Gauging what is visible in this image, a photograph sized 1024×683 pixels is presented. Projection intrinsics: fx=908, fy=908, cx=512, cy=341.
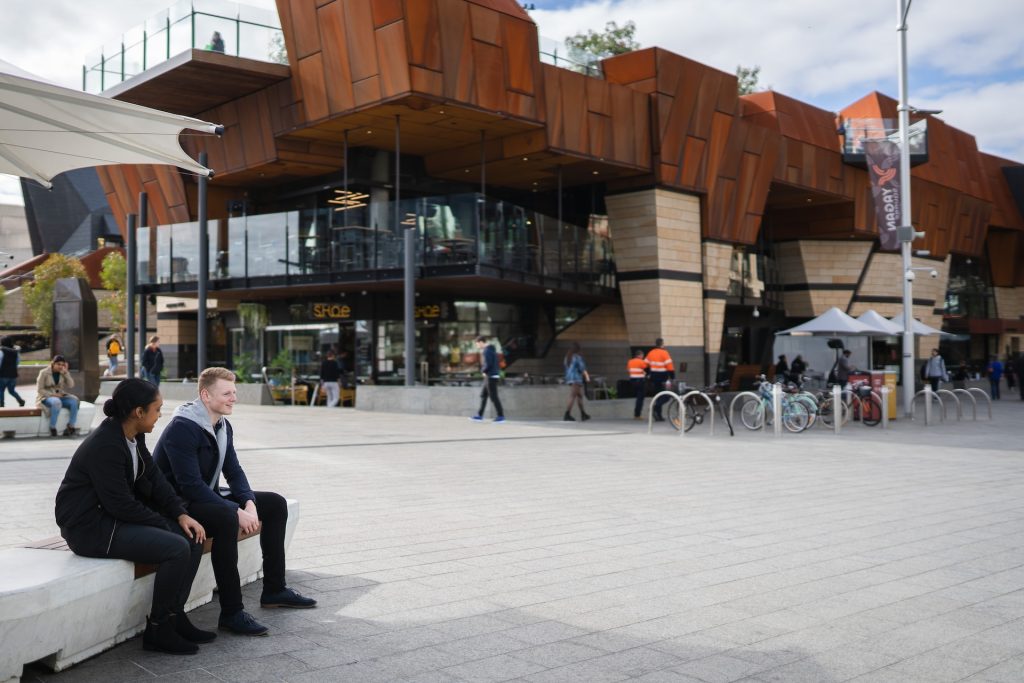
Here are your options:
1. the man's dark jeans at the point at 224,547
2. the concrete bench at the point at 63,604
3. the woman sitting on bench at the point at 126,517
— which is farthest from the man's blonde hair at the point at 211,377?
the concrete bench at the point at 63,604

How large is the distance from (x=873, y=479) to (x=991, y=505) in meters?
2.03

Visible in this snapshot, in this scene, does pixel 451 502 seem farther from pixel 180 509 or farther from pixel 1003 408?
pixel 1003 408

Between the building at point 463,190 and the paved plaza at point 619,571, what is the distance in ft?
36.5

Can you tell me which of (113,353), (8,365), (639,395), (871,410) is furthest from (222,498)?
(113,353)

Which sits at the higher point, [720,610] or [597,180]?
[597,180]

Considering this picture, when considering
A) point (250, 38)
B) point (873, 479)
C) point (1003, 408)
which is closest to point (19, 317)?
point (250, 38)

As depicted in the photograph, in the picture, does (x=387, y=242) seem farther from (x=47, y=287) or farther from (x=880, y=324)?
(x=47, y=287)

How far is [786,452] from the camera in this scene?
1458 centimetres

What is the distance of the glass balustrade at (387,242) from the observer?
22156 mm

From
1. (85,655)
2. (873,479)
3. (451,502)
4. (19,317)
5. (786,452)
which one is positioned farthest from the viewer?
(19,317)

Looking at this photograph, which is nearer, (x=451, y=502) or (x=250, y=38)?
(x=451, y=502)

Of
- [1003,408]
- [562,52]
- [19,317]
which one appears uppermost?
[562,52]

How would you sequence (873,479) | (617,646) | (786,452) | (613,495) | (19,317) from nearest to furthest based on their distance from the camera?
(617,646) → (613,495) → (873,479) → (786,452) → (19,317)

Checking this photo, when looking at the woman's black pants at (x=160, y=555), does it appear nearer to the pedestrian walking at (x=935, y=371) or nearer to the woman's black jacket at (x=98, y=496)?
the woman's black jacket at (x=98, y=496)
